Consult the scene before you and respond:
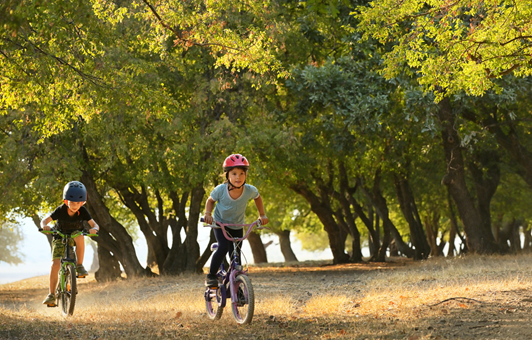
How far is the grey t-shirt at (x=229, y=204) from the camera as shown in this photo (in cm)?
732

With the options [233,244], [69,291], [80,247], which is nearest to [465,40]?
[233,244]

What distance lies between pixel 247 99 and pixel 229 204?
12102 millimetres

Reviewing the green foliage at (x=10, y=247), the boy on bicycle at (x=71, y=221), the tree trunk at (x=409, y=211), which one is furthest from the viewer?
the green foliage at (x=10, y=247)

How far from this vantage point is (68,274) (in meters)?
8.48

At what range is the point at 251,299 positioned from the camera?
7.09 m

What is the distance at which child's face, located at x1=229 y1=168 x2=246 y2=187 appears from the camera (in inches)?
284

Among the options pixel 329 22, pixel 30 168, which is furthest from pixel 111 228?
pixel 329 22

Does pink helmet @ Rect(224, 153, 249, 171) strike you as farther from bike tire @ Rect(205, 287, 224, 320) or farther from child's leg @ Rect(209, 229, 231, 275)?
bike tire @ Rect(205, 287, 224, 320)

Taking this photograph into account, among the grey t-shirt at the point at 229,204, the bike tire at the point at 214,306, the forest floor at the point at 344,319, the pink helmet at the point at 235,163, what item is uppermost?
the pink helmet at the point at 235,163

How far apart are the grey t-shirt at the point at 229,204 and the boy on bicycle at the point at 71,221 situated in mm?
2034

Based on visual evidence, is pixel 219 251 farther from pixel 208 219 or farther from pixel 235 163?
pixel 235 163

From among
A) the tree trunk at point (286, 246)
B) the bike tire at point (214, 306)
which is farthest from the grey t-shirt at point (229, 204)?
the tree trunk at point (286, 246)

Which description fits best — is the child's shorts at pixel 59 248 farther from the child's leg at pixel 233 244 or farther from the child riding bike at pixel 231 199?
the child's leg at pixel 233 244

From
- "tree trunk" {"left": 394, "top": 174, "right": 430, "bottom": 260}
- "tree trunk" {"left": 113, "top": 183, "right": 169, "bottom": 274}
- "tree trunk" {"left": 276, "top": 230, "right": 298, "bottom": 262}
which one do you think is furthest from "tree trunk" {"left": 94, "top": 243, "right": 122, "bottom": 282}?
"tree trunk" {"left": 276, "top": 230, "right": 298, "bottom": 262}
